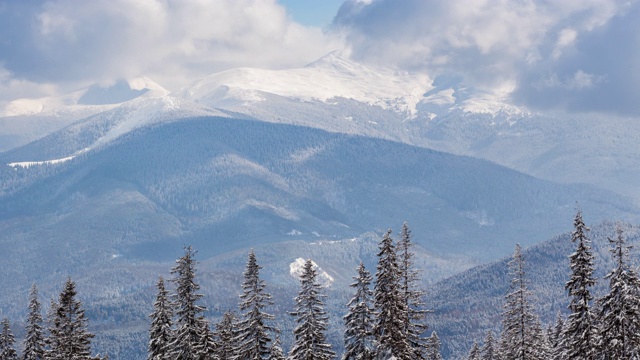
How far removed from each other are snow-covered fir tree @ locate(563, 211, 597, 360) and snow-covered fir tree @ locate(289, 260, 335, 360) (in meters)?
20.5

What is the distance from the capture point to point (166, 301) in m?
96.1

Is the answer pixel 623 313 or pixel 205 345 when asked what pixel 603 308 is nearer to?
pixel 623 313

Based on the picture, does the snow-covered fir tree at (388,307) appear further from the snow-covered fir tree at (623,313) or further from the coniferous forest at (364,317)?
the snow-covered fir tree at (623,313)

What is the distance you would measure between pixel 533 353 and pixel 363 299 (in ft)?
97.0

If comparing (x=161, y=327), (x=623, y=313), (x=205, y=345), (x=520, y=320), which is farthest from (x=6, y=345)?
(x=623, y=313)

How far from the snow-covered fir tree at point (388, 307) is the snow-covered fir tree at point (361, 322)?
4.77ft

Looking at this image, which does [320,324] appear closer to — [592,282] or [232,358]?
[232,358]

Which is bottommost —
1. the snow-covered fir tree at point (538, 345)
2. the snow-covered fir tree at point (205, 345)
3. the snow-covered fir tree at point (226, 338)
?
the snow-covered fir tree at point (205, 345)

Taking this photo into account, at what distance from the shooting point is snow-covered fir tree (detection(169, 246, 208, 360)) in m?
93.2

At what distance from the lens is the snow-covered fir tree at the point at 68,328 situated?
90688 millimetres

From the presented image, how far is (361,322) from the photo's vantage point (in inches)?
3322

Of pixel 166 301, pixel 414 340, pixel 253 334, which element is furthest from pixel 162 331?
pixel 414 340

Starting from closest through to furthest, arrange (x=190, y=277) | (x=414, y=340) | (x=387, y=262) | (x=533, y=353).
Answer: (x=387, y=262), (x=414, y=340), (x=190, y=277), (x=533, y=353)


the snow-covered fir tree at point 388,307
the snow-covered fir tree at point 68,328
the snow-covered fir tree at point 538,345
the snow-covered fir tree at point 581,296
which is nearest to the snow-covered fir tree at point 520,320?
the snow-covered fir tree at point 538,345
